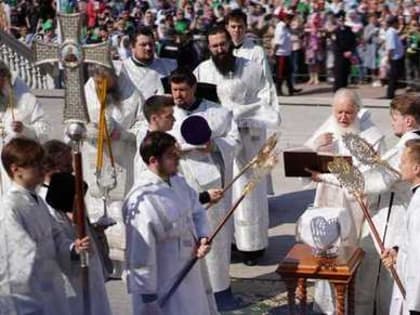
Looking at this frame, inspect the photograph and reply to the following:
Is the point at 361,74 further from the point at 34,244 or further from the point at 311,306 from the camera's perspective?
the point at 34,244

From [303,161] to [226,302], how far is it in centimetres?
152

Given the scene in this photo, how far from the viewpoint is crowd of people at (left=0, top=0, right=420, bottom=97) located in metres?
18.3

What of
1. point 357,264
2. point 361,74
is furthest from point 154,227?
point 361,74

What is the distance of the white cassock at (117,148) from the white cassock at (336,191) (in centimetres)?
174

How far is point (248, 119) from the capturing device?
32.4ft

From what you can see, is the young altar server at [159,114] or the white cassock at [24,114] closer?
the young altar server at [159,114]

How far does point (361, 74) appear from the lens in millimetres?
18969

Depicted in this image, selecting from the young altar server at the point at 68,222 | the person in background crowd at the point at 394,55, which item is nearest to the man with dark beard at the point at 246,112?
the young altar server at the point at 68,222

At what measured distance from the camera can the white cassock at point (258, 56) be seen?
10008mm

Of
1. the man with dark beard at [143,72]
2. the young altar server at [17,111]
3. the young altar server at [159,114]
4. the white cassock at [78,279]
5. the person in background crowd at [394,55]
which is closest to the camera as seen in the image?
the white cassock at [78,279]

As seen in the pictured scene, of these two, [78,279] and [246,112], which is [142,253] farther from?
[246,112]

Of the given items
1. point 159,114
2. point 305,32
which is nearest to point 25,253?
point 159,114

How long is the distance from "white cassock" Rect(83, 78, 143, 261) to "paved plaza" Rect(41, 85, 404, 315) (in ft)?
1.81

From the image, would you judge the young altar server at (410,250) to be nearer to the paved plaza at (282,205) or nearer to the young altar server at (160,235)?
the young altar server at (160,235)
